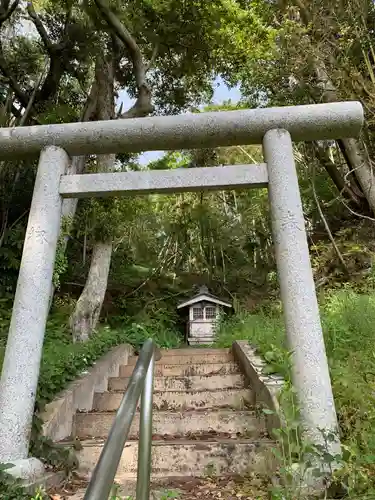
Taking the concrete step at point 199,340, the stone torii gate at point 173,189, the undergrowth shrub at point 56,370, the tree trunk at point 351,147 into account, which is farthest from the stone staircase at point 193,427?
the tree trunk at point 351,147

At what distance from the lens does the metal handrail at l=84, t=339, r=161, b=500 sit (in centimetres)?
130

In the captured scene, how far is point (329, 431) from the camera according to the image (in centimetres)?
251

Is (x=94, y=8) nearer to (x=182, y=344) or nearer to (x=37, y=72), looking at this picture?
(x=37, y=72)

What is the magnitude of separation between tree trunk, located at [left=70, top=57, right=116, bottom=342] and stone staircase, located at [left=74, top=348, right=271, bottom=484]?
2.06 metres

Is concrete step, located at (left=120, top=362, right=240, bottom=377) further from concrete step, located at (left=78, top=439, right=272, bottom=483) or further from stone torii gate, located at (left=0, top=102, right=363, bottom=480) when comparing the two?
stone torii gate, located at (left=0, top=102, right=363, bottom=480)

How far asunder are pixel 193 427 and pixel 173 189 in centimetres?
206

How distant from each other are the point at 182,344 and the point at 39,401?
7.31 m

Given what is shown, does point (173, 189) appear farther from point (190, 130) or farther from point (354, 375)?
point (354, 375)

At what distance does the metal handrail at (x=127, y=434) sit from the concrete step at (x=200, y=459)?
3.33 ft

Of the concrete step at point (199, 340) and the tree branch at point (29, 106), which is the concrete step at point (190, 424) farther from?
the tree branch at point (29, 106)

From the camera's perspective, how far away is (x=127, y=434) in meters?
1.67

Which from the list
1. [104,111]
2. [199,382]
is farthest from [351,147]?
[199,382]

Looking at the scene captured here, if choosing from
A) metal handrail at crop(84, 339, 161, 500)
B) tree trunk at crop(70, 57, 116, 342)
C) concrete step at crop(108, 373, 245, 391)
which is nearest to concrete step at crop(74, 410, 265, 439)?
concrete step at crop(108, 373, 245, 391)

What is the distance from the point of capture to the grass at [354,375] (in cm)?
221
